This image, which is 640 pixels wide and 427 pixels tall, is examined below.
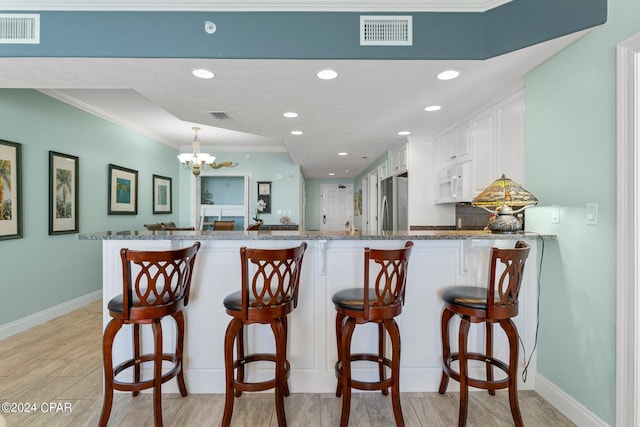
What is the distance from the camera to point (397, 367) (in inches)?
71.2

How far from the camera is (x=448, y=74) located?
2371 millimetres

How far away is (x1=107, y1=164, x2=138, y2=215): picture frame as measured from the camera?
4.66 meters

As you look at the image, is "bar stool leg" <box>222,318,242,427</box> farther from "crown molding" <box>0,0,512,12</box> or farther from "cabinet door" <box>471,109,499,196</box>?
"cabinet door" <box>471,109,499,196</box>

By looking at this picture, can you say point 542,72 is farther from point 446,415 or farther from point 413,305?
point 446,415

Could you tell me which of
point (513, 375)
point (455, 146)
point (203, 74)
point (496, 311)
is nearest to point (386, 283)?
point (496, 311)

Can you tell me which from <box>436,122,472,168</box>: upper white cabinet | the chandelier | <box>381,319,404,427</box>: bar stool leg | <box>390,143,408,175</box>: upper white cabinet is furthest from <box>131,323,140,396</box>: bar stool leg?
<box>390,143,408,175</box>: upper white cabinet

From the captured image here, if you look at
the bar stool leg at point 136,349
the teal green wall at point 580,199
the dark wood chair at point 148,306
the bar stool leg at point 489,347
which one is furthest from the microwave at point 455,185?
the bar stool leg at point 136,349

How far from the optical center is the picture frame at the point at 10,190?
3115mm

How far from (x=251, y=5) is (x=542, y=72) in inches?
78.9

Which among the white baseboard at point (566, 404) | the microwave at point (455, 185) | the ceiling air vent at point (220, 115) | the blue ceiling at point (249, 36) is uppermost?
the blue ceiling at point (249, 36)

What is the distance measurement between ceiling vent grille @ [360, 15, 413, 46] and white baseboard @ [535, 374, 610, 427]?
7.94ft

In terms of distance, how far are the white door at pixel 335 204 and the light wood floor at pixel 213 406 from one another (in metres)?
8.37

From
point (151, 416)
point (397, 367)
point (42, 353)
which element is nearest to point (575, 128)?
point (397, 367)

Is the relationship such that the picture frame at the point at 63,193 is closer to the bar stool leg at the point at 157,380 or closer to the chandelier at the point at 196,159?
the chandelier at the point at 196,159
